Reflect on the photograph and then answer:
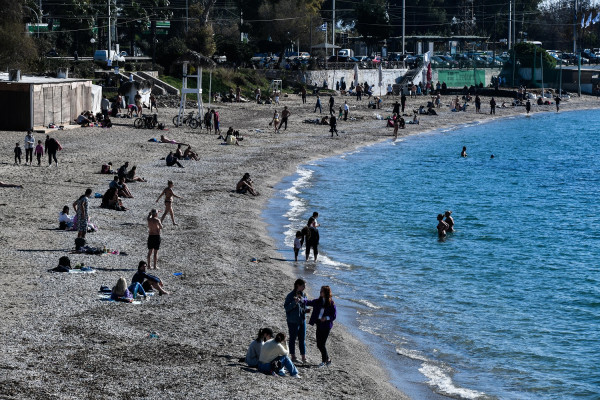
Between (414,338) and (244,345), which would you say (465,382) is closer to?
(414,338)

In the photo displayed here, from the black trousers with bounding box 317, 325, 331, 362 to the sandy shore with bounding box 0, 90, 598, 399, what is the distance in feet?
0.81

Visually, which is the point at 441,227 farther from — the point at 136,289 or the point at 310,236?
the point at 136,289

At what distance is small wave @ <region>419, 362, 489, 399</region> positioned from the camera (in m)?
15.8

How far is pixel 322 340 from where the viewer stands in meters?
15.2

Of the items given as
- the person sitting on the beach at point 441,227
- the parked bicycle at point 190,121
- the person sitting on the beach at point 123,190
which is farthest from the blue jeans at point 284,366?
the parked bicycle at point 190,121

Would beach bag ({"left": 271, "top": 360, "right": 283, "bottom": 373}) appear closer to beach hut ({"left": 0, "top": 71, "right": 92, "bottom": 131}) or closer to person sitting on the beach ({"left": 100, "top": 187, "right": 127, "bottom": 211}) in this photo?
person sitting on the beach ({"left": 100, "top": 187, "right": 127, "bottom": 211})

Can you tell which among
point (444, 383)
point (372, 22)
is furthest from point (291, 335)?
point (372, 22)

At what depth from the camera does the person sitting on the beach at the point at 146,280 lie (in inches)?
704

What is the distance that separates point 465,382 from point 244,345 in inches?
173

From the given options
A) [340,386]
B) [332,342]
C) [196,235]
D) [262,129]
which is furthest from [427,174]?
[340,386]

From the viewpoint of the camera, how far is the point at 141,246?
22.7 metres

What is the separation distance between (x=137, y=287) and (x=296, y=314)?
4.51 meters

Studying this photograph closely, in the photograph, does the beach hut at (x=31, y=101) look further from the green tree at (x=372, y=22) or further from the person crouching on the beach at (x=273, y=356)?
the green tree at (x=372, y=22)

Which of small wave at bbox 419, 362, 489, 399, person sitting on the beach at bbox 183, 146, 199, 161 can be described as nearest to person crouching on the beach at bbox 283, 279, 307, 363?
small wave at bbox 419, 362, 489, 399
